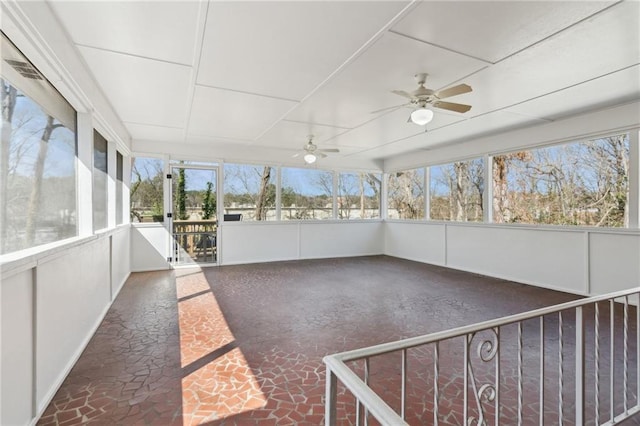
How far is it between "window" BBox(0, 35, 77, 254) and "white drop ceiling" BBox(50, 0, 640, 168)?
0.57 metres

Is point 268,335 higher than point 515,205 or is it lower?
lower

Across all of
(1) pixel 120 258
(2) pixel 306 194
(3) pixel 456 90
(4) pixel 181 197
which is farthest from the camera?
(2) pixel 306 194

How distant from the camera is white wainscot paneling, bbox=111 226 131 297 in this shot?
4.07 meters

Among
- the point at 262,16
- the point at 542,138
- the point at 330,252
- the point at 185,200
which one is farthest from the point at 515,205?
the point at 185,200

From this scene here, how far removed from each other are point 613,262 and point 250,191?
6.37m

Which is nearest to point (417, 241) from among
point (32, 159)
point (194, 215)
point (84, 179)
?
point (194, 215)

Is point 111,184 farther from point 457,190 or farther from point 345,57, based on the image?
point 457,190

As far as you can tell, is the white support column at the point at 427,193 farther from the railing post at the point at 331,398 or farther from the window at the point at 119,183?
the railing post at the point at 331,398

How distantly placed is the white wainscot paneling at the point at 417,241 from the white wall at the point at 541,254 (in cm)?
2

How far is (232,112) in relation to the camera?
4203mm

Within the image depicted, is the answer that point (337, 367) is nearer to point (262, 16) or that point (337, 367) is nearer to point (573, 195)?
point (262, 16)

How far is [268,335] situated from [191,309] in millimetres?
1314

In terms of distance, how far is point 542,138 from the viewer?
15.8ft

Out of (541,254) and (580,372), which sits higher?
(541,254)
